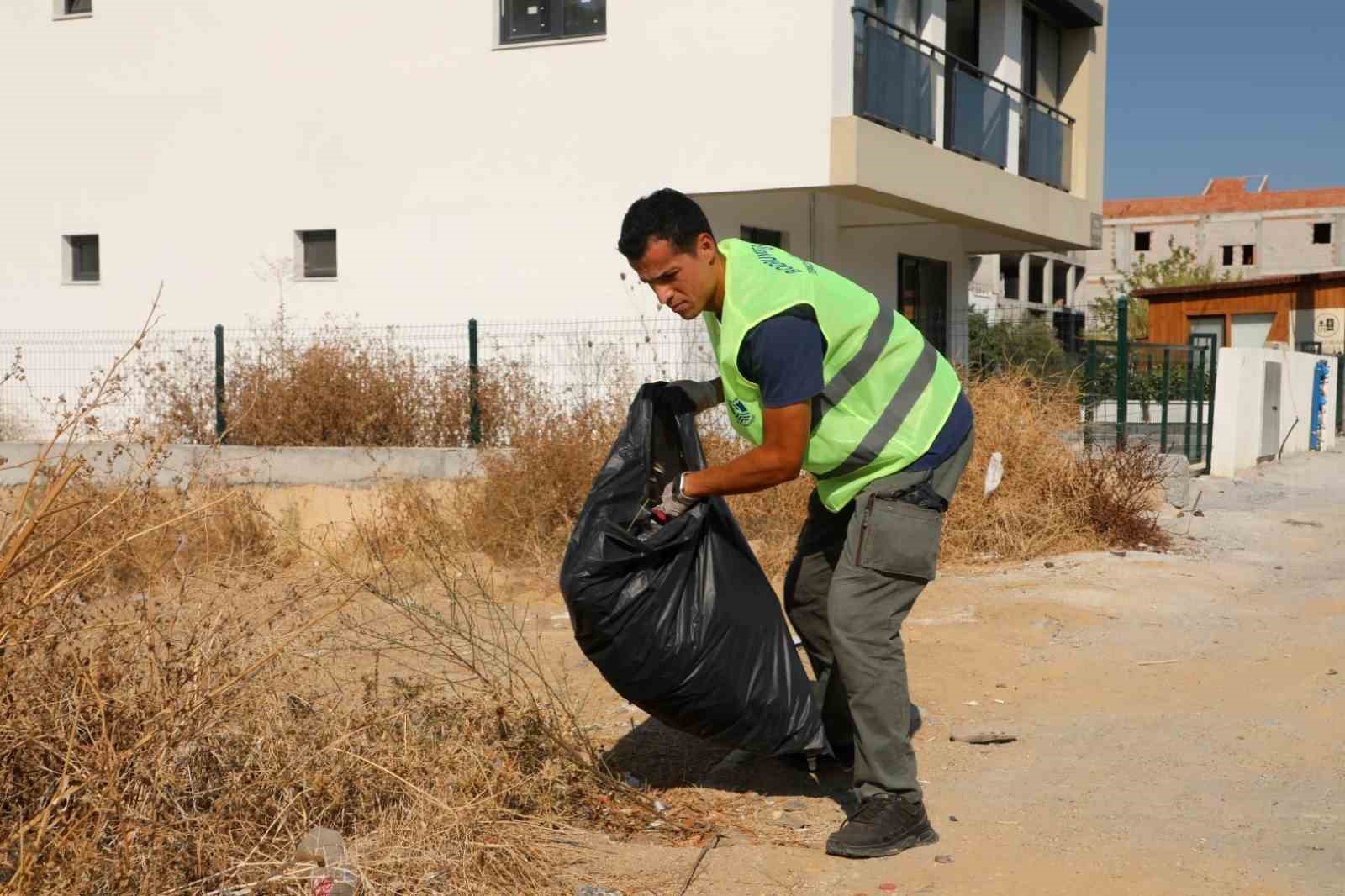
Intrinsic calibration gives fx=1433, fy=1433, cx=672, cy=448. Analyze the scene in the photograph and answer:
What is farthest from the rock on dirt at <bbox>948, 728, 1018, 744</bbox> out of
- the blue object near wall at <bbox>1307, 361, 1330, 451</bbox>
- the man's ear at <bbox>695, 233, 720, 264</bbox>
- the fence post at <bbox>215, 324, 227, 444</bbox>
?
the blue object near wall at <bbox>1307, 361, 1330, 451</bbox>

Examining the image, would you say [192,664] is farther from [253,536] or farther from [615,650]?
[253,536]

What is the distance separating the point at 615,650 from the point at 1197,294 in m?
32.4

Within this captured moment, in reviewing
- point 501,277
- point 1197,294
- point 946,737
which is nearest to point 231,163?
→ point 501,277

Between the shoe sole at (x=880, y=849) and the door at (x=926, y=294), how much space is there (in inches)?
534

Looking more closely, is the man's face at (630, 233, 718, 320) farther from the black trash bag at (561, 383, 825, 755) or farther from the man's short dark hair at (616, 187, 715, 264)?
the black trash bag at (561, 383, 825, 755)

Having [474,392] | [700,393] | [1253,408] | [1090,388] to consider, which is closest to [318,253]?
[474,392]

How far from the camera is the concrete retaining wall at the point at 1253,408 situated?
48.1 ft

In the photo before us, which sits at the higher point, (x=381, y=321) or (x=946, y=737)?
(x=381, y=321)

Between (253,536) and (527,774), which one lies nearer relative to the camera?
(527,774)

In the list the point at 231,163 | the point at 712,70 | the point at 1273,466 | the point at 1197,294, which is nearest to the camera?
the point at 712,70

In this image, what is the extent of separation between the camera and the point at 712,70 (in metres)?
12.8

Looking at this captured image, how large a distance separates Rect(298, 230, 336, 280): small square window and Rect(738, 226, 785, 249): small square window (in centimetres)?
416

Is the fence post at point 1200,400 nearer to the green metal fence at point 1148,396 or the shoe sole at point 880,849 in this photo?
the green metal fence at point 1148,396

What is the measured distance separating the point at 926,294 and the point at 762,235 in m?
5.05
